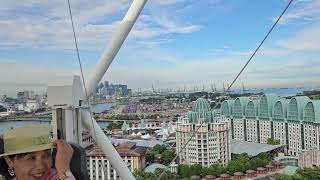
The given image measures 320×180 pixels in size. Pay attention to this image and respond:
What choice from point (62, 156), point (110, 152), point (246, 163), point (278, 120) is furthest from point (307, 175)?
point (62, 156)

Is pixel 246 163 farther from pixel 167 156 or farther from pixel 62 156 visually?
pixel 62 156

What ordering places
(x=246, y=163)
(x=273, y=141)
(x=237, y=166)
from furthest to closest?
(x=273, y=141), (x=246, y=163), (x=237, y=166)

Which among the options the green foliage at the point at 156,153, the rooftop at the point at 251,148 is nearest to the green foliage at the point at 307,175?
the green foliage at the point at 156,153

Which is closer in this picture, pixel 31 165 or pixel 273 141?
pixel 31 165

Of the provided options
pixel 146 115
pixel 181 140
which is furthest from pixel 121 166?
pixel 146 115

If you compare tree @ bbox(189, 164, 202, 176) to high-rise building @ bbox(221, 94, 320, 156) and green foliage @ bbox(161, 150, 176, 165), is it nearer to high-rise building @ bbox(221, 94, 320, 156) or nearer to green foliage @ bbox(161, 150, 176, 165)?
green foliage @ bbox(161, 150, 176, 165)

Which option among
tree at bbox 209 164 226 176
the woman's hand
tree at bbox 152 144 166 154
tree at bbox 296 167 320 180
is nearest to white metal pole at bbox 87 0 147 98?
the woman's hand

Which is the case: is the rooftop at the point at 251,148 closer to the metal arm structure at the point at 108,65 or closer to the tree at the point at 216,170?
the tree at the point at 216,170
